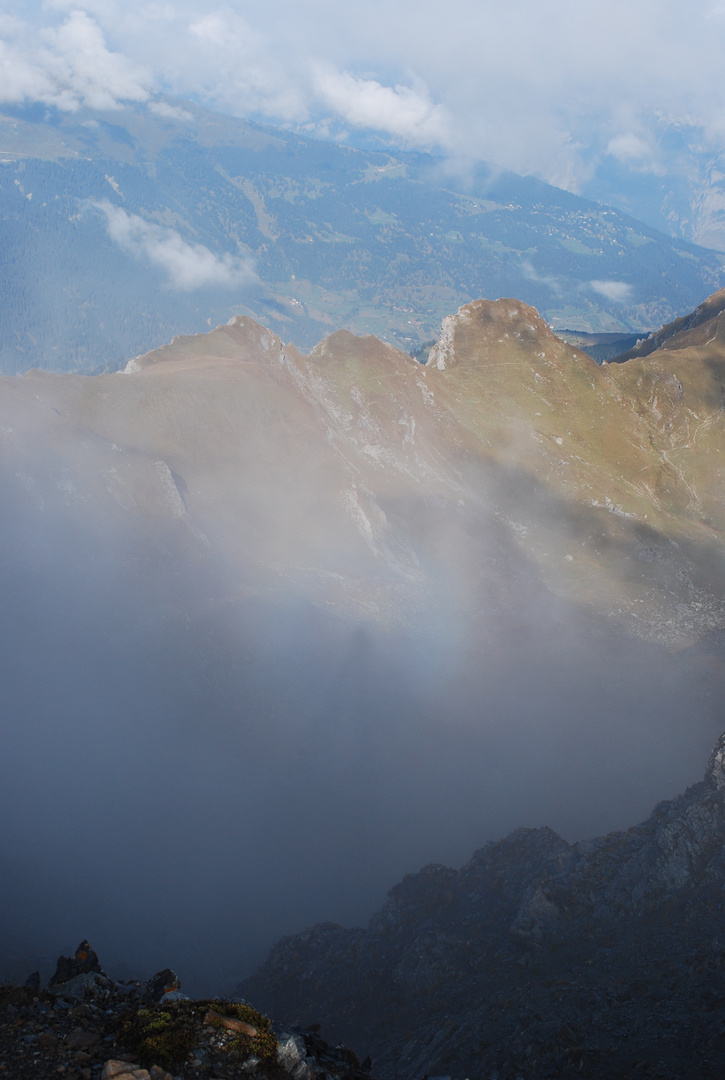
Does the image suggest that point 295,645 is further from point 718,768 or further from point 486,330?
point 486,330

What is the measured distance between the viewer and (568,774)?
6312 cm

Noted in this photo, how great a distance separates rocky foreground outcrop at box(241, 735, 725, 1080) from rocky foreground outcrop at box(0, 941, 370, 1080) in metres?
13.6

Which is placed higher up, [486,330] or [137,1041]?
[486,330]

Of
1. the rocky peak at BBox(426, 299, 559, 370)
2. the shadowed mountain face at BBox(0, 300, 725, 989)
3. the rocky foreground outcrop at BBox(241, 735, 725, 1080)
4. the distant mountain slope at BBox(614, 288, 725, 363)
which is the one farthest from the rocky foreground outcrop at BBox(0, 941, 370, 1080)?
the distant mountain slope at BBox(614, 288, 725, 363)

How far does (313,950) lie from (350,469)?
56.8 m

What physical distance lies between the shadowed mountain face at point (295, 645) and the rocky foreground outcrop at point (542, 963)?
24.2 ft

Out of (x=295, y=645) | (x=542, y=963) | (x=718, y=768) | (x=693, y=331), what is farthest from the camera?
(x=693, y=331)

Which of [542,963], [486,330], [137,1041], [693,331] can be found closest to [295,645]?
[542,963]

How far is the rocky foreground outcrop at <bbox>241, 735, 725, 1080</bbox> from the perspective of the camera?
29438 mm

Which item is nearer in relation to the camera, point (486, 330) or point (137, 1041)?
point (137, 1041)

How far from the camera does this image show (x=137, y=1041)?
62.7ft

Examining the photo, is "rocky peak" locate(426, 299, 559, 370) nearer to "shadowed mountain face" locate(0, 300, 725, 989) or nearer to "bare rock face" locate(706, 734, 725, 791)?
"shadowed mountain face" locate(0, 300, 725, 989)

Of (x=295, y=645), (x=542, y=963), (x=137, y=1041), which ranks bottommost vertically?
(x=137, y=1041)

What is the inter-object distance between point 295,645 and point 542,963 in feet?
121
